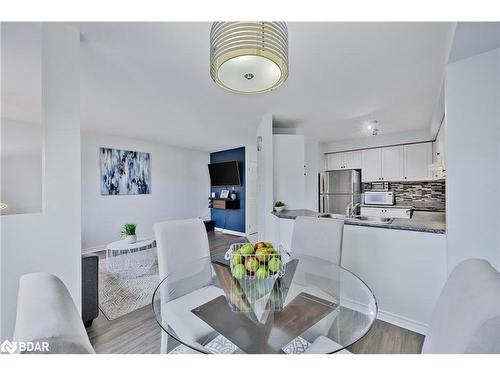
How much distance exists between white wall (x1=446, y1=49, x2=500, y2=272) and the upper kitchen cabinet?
3.33 meters

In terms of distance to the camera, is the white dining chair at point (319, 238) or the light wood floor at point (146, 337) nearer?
the light wood floor at point (146, 337)

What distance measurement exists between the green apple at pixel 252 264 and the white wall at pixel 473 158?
1528 mm

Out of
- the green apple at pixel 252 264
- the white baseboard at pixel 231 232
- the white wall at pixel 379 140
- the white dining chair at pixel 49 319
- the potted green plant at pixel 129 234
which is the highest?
the white wall at pixel 379 140

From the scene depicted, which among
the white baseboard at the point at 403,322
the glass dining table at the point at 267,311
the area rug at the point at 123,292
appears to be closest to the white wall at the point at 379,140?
the white baseboard at the point at 403,322

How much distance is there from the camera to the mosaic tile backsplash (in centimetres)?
412

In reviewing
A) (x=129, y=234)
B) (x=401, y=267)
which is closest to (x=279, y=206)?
(x=401, y=267)

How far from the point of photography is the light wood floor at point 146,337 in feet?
5.43

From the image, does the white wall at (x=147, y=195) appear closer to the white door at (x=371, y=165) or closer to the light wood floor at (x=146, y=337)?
the light wood floor at (x=146, y=337)

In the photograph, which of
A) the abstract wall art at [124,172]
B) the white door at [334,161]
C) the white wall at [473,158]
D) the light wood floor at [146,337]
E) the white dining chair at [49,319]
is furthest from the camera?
the white door at [334,161]

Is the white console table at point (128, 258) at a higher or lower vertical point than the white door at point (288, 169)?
lower

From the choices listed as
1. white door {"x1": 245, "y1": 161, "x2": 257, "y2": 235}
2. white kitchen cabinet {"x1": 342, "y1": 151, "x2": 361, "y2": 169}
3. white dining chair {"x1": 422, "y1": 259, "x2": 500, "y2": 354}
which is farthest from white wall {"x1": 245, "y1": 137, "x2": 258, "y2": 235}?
white dining chair {"x1": 422, "y1": 259, "x2": 500, "y2": 354}

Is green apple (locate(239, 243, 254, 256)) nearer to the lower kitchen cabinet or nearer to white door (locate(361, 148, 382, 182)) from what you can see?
the lower kitchen cabinet

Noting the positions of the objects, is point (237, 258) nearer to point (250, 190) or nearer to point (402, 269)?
point (402, 269)

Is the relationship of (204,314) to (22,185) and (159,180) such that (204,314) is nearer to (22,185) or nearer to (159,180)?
(22,185)
